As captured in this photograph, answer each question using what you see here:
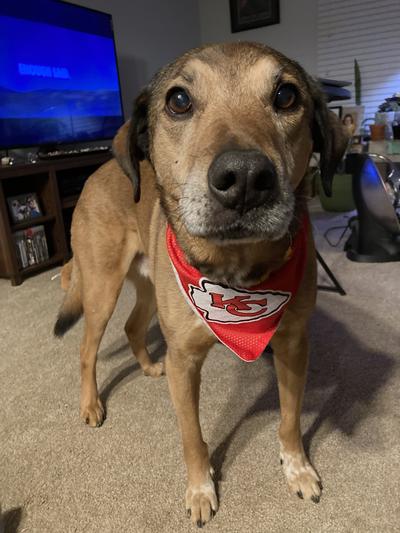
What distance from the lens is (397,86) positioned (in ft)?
17.1

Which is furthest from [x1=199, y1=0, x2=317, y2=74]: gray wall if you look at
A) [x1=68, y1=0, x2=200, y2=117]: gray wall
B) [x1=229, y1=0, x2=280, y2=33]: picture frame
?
[x1=68, y1=0, x2=200, y2=117]: gray wall

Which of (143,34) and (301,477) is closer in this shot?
(301,477)

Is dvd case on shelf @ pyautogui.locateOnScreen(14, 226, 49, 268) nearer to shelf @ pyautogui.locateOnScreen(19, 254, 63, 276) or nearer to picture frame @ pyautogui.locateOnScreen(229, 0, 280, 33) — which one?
shelf @ pyautogui.locateOnScreen(19, 254, 63, 276)

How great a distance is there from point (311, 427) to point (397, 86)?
518 cm

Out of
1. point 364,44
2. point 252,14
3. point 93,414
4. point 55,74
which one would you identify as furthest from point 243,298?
point 252,14

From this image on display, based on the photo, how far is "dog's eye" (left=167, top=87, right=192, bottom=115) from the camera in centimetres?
105

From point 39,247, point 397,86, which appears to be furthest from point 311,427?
point 397,86

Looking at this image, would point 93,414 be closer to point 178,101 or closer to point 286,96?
point 178,101

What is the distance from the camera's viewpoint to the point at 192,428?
3.97 feet

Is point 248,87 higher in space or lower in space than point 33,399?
higher

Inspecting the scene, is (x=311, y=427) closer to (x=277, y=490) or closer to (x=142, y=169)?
(x=277, y=490)

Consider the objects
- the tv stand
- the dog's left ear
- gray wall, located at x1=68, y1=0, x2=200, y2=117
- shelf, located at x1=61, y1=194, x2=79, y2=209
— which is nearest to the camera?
the dog's left ear

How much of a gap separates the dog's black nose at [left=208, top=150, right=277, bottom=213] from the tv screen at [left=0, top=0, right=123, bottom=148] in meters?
2.93

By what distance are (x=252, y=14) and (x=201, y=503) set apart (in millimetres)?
6016
